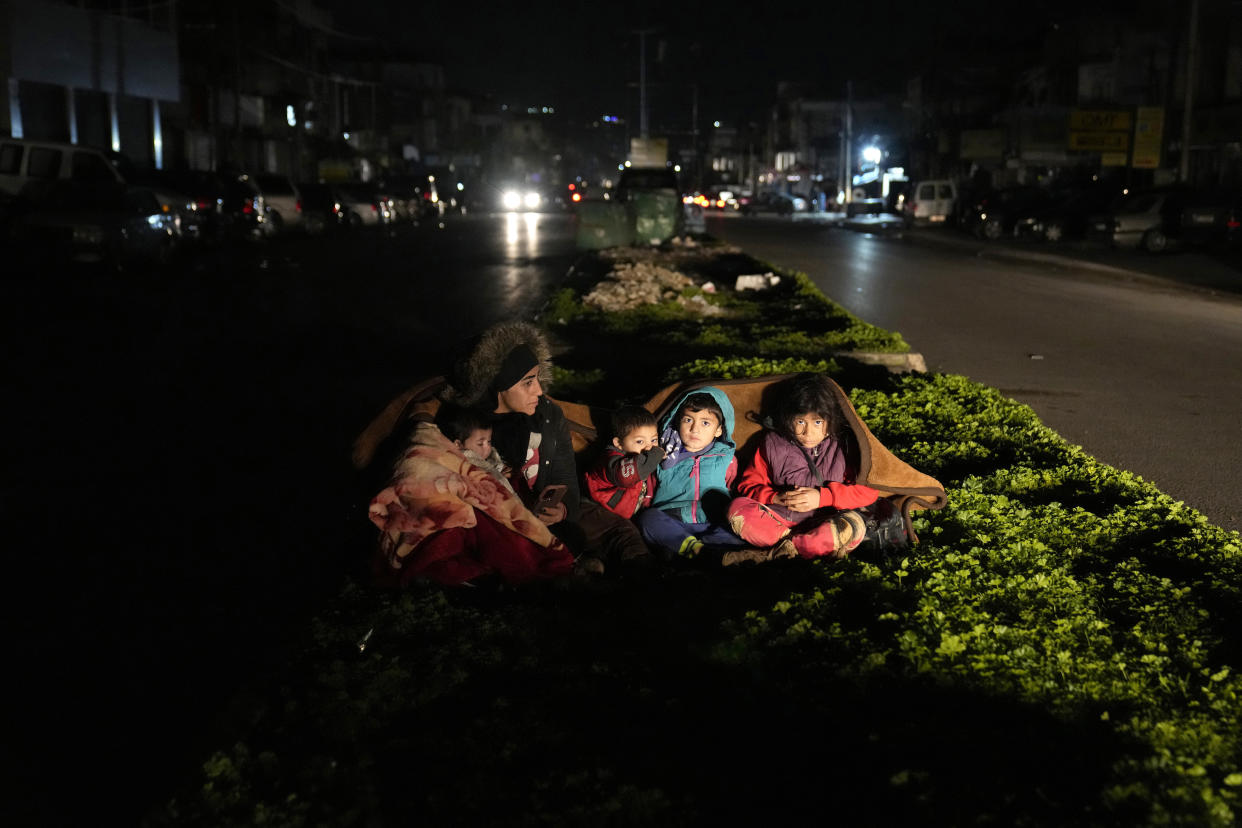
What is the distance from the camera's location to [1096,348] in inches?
508

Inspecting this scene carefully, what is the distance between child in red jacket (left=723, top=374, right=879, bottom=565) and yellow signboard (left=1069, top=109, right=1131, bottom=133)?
39694 millimetres

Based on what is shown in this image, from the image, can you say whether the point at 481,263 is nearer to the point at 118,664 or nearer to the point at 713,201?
the point at 118,664

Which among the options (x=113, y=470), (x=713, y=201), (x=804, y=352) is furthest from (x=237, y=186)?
(x=713, y=201)

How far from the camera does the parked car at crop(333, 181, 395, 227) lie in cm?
4266

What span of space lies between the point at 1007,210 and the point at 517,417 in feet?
124

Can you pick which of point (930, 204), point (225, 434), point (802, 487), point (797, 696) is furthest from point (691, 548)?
point (930, 204)

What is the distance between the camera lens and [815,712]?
11.4 feet

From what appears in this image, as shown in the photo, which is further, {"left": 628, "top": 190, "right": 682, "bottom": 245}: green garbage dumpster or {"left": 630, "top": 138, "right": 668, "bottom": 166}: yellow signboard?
{"left": 630, "top": 138, "right": 668, "bottom": 166}: yellow signboard

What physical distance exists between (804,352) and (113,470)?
19.0 ft

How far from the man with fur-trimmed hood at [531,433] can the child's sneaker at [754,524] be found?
15.6 inches

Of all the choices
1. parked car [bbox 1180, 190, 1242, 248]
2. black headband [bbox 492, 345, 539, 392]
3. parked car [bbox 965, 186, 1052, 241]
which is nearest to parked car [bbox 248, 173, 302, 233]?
parked car [bbox 965, 186, 1052, 241]

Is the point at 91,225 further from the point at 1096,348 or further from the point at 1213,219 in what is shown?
the point at 1213,219

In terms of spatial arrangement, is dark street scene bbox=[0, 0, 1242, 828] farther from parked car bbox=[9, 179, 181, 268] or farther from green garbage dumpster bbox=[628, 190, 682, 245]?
green garbage dumpster bbox=[628, 190, 682, 245]

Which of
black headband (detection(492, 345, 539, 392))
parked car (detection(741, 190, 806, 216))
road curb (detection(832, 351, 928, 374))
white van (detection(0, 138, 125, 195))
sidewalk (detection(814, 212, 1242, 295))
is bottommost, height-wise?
road curb (detection(832, 351, 928, 374))
